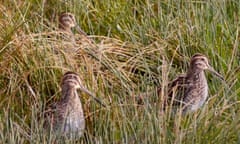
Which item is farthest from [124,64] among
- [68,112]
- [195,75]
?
[68,112]

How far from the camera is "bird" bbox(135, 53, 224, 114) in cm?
781

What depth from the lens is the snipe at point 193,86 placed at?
7898mm

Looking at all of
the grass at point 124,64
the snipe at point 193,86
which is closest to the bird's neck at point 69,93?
the grass at point 124,64

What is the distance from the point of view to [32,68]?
834 cm

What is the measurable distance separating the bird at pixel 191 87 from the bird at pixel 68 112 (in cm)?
47

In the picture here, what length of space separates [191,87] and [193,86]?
0.03 metres

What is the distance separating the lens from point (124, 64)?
855 cm

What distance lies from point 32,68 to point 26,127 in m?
1.05

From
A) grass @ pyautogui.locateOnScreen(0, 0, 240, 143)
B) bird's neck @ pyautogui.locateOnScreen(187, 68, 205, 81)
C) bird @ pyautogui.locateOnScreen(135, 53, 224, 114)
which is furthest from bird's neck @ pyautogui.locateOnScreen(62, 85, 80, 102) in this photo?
bird's neck @ pyautogui.locateOnScreen(187, 68, 205, 81)

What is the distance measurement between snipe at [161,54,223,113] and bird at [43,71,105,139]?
605 millimetres

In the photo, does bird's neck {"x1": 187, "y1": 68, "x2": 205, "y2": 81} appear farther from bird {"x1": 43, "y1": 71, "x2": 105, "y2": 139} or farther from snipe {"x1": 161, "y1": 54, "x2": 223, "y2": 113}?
bird {"x1": 43, "y1": 71, "x2": 105, "y2": 139}

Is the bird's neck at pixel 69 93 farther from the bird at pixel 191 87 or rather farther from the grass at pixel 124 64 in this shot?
the bird at pixel 191 87

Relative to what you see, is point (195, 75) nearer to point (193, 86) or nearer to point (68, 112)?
point (193, 86)

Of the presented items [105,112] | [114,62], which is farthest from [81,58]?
[105,112]
